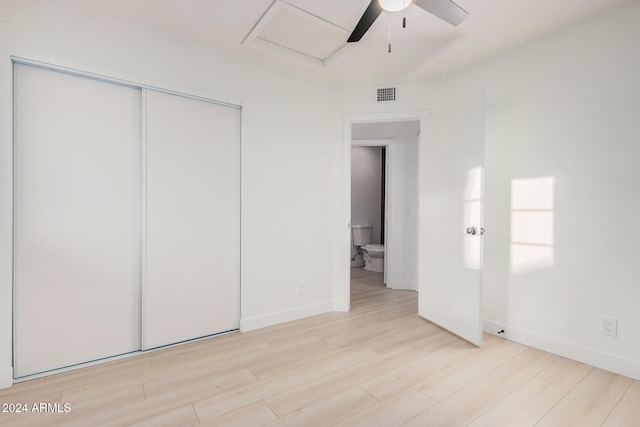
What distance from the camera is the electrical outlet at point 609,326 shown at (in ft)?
6.85

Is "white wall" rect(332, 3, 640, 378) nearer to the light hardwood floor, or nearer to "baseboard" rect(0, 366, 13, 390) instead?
the light hardwood floor

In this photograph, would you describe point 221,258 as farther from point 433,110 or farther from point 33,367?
point 433,110

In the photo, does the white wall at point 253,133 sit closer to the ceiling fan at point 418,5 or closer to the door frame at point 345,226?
the door frame at point 345,226

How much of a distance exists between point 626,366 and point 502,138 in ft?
6.08

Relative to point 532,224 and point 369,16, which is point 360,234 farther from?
point 369,16

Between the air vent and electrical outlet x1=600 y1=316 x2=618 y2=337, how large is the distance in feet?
8.34

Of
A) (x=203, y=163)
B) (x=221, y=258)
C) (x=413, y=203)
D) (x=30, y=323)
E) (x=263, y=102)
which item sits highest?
(x=263, y=102)

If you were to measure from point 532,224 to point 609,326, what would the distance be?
32.7 inches

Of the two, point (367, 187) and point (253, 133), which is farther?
point (367, 187)

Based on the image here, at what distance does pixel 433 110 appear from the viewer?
3059 mm

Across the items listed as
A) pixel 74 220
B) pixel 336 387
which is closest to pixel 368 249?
pixel 336 387

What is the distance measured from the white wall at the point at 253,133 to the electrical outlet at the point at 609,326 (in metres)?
2.20

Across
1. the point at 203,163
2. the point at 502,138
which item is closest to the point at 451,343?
the point at 502,138

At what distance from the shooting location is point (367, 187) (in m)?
6.34
